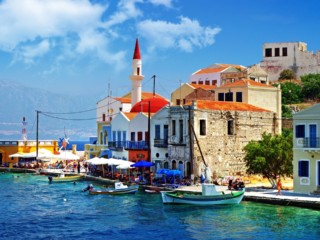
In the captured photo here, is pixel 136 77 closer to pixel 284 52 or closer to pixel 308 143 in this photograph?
pixel 308 143

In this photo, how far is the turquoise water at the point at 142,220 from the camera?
29016 mm

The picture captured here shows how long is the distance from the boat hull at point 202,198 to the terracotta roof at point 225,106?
1183 cm

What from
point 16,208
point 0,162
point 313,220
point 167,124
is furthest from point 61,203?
point 0,162

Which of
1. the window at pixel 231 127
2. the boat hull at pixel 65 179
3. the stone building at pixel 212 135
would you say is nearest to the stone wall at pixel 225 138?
the stone building at pixel 212 135

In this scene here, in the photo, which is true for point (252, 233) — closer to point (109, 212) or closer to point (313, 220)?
point (313, 220)

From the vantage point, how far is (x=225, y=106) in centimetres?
5044

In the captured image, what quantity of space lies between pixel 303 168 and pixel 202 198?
6.95 meters

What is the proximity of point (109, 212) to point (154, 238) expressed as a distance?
8.53 meters

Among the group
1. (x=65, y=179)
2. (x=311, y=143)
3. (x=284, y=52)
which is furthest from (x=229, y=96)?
(x=284, y=52)

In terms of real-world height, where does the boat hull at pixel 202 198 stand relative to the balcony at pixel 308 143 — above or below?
below

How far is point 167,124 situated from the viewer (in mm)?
50719

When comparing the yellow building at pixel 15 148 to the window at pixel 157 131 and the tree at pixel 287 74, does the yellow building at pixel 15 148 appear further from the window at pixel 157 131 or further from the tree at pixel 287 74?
the tree at pixel 287 74

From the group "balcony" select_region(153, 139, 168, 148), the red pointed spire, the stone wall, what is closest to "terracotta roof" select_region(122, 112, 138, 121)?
"balcony" select_region(153, 139, 168, 148)

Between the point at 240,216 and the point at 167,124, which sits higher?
the point at 167,124
